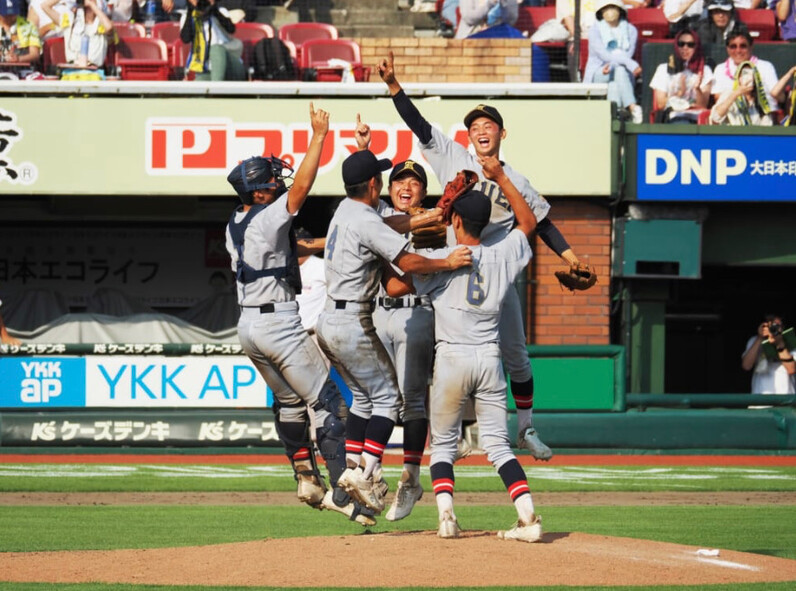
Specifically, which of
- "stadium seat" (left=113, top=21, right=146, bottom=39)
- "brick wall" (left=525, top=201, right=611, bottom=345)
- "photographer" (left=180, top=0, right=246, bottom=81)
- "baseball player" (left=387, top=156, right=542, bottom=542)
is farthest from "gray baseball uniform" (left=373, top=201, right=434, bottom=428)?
"stadium seat" (left=113, top=21, right=146, bottom=39)

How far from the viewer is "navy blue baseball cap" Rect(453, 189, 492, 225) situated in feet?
25.5

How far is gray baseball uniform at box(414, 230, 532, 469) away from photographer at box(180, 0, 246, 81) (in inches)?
350

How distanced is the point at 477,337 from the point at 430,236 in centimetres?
68

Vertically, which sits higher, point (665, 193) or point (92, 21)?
point (92, 21)

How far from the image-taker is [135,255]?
18.5 meters

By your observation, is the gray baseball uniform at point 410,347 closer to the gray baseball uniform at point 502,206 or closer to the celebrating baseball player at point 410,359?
the celebrating baseball player at point 410,359

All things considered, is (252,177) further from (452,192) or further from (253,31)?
(253,31)

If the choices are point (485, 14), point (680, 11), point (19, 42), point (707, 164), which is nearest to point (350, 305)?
point (707, 164)

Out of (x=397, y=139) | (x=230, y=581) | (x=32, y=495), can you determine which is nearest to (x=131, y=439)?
(x=32, y=495)

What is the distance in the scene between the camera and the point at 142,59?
16438 mm

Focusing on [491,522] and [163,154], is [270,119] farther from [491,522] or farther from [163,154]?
[491,522]

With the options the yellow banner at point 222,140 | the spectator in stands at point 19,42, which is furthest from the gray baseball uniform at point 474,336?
the spectator in stands at point 19,42

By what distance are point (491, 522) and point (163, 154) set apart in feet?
24.6

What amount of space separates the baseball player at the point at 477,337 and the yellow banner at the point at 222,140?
796 cm
